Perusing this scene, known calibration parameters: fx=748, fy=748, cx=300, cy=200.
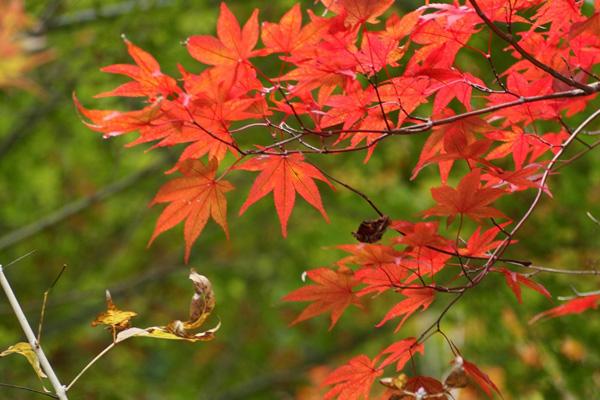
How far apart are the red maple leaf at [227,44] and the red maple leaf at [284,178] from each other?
133 millimetres

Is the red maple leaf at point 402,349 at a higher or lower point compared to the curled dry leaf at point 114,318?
lower

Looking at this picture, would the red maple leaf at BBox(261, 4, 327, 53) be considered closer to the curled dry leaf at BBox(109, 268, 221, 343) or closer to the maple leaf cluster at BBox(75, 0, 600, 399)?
the maple leaf cluster at BBox(75, 0, 600, 399)

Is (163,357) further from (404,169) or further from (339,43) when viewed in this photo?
(339,43)

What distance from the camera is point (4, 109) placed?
11.6 ft

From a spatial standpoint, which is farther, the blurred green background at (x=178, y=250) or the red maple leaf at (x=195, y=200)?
the blurred green background at (x=178, y=250)

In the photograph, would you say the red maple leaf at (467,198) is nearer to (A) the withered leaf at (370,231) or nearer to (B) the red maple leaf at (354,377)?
(A) the withered leaf at (370,231)

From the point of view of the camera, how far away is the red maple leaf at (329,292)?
98 cm

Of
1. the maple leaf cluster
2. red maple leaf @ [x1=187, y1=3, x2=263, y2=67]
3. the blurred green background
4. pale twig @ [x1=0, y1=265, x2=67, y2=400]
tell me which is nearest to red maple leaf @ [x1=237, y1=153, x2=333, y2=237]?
the maple leaf cluster

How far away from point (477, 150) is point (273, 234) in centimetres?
319

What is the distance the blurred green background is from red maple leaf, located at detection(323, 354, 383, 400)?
1278mm

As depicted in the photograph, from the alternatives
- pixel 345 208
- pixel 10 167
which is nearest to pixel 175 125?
pixel 345 208

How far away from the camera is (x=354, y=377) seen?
3.41 ft

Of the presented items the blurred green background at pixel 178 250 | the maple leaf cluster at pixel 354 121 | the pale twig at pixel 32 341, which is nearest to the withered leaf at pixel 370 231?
the maple leaf cluster at pixel 354 121

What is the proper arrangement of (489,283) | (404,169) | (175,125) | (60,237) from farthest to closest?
(60,237) → (404,169) → (489,283) → (175,125)
